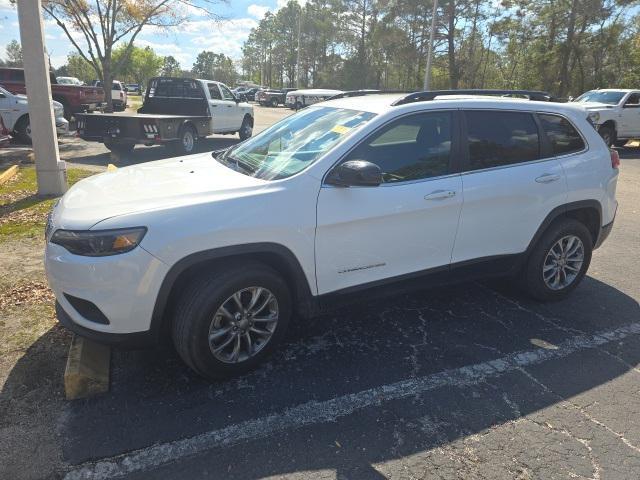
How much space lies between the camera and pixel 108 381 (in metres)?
3.07

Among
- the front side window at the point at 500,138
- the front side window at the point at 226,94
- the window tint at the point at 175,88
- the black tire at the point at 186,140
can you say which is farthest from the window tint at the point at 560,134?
the front side window at the point at 226,94

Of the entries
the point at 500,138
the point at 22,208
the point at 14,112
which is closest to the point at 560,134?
the point at 500,138

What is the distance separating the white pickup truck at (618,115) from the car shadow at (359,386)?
13371 millimetres

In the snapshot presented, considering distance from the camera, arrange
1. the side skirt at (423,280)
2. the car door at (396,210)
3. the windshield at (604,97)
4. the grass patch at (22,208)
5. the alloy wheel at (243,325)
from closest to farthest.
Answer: the alloy wheel at (243,325)
the car door at (396,210)
the side skirt at (423,280)
the grass patch at (22,208)
the windshield at (604,97)

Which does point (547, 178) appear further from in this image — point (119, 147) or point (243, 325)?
point (119, 147)

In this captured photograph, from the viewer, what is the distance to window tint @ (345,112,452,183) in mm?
3439

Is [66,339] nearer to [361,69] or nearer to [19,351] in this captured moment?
[19,351]

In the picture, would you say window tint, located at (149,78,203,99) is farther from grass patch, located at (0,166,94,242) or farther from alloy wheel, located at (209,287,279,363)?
alloy wheel, located at (209,287,279,363)

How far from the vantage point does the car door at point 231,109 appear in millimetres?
14797

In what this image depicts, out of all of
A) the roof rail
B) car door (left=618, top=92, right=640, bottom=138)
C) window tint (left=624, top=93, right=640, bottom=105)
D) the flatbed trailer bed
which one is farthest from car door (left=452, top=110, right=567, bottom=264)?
window tint (left=624, top=93, right=640, bottom=105)

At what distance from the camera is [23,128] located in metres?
12.9

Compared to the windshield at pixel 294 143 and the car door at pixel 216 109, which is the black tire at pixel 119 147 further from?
the windshield at pixel 294 143

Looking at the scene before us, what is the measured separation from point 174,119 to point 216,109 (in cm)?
273

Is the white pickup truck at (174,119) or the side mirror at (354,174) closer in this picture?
the side mirror at (354,174)
